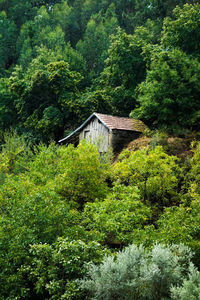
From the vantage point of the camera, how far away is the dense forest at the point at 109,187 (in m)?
5.94

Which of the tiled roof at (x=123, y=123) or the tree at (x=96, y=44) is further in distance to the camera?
the tree at (x=96, y=44)

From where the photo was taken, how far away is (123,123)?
1928 cm

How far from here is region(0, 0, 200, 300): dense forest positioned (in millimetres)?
5939

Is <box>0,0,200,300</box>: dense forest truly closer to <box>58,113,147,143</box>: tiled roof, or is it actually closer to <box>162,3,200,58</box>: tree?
<box>162,3,200,58</box>: tree

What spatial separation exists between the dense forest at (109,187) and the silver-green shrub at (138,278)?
2cm

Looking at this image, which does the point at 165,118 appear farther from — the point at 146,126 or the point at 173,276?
the point at 173,276

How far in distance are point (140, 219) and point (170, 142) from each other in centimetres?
708

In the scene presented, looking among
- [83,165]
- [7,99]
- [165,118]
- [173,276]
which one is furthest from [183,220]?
[7,99]

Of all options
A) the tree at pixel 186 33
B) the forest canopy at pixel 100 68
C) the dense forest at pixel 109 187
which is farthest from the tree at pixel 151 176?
the tree at pixel 186 33

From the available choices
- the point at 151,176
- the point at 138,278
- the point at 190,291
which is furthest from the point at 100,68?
the point at 190,291

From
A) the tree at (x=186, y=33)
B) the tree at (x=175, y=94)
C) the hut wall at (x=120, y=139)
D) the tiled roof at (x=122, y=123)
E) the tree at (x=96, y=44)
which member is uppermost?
the tree at (x=96, y=44)

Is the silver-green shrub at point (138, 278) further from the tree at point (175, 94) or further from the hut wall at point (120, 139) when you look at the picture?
the hut wall at point (120, 139)

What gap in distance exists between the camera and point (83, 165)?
11062 mm

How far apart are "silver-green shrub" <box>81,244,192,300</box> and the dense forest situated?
0.02 meters
